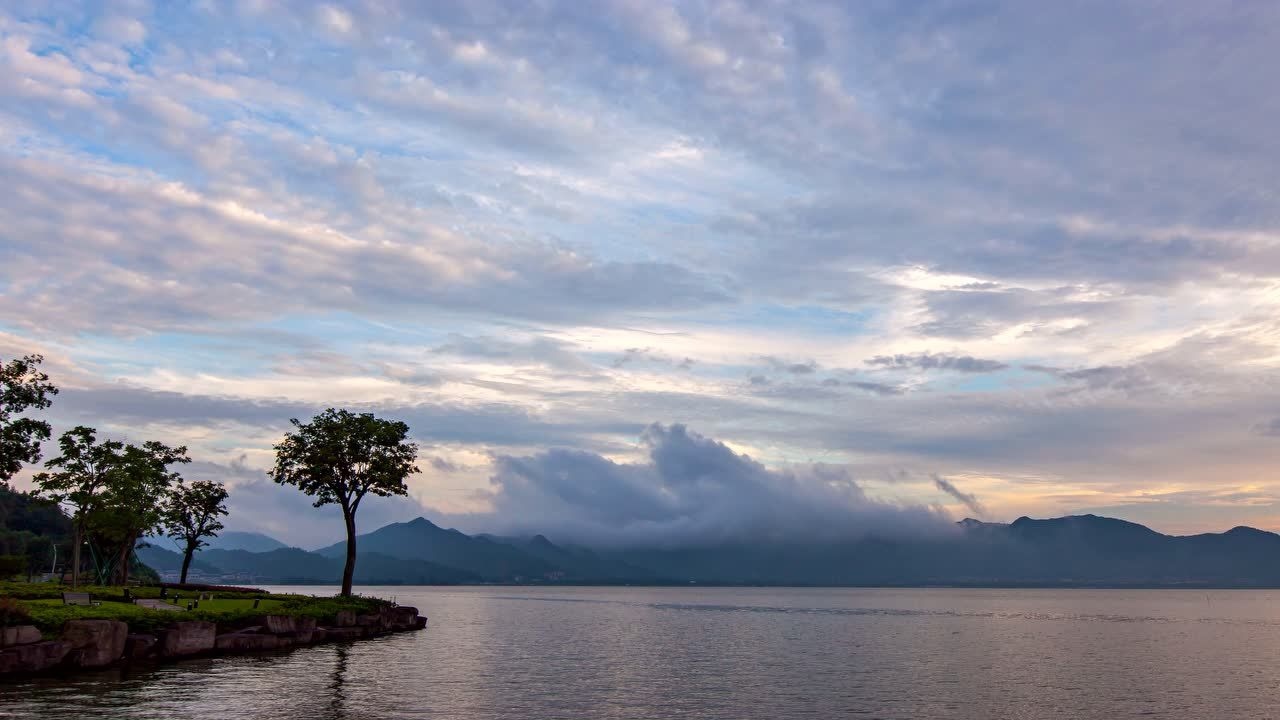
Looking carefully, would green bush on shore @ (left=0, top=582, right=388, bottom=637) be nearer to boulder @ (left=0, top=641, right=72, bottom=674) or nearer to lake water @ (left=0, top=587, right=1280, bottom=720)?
boulder @ (left=0, top=641, right=72, bottom=674)

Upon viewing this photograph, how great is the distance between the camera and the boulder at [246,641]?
69750 mm

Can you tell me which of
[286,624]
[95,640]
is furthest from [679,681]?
[95,640]

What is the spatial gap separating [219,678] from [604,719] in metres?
25.4

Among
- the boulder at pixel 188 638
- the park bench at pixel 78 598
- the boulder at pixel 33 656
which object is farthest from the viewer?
the park bench at pixel 78 598

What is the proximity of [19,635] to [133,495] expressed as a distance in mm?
54313

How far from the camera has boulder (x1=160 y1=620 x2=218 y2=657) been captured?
62750mm

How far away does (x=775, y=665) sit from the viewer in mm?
78375

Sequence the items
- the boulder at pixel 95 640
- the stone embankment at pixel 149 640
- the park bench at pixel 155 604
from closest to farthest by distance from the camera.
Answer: the stone embankment at pixel 149 640
the boulder at pixel 95 640
the park bench at pixel 155 604

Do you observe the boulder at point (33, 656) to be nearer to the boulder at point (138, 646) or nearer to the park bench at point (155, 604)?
the boulder at point (138, 646)

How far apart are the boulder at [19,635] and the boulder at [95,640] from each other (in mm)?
2067

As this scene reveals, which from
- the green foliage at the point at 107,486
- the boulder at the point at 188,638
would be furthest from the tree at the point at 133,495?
the boulder at the point at 188,638

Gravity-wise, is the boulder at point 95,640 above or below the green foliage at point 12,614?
below

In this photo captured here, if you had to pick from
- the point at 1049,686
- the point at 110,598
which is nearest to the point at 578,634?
the point at 110,598

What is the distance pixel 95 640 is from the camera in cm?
5528
